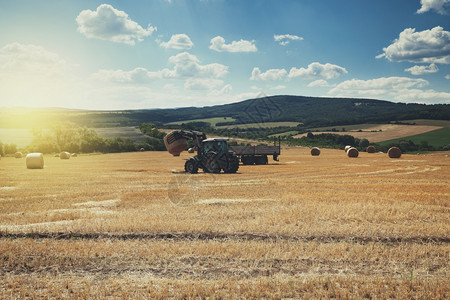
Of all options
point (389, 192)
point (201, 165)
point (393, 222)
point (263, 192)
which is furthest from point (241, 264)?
point (201, 165)

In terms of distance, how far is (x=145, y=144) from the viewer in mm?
88812

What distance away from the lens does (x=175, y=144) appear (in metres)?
25.8

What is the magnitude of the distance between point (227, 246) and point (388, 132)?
9782 centimetres

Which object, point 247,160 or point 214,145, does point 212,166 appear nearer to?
point 214,145

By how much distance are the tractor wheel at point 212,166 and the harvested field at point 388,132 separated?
6853 centimetres

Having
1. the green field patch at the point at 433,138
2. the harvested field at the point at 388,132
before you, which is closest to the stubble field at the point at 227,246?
the green field patch at the point at 433,138

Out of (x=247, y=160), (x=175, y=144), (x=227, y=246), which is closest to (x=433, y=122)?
(x=247, y=160)

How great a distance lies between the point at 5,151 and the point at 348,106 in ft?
467

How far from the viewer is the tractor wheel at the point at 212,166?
29047mm

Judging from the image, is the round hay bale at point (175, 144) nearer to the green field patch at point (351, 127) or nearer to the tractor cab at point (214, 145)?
the tractor cab at point (214, 145)

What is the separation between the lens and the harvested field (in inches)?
3500

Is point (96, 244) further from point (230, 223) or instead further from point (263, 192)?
point (263, 192)

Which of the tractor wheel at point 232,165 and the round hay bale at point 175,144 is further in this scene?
the tractor wheel at point 232,165

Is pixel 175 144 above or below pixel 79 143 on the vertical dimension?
above
